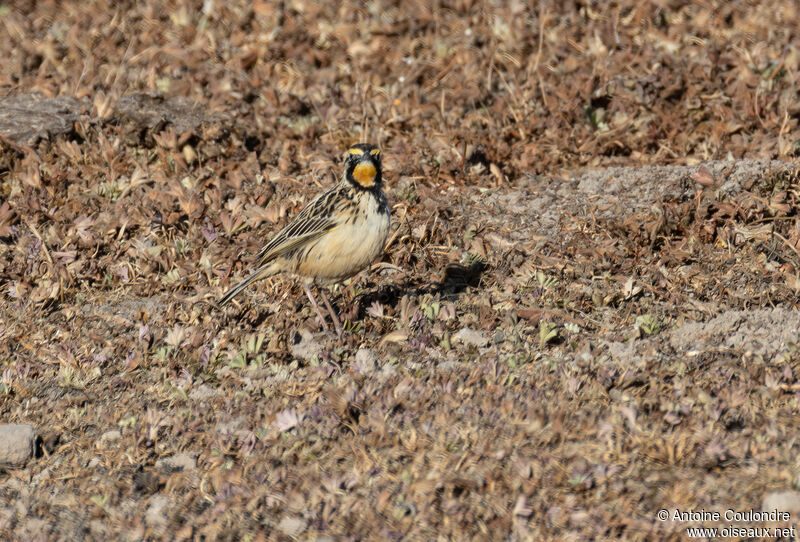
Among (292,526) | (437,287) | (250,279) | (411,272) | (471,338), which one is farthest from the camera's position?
(411,272)

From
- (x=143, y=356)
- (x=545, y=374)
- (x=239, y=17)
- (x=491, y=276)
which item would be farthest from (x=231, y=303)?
(x=239, y=17)

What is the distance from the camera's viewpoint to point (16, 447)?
19.9 ft

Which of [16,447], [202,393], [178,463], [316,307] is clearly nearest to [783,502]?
[178,463]

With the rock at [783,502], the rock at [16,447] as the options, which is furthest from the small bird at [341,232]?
the rock at [783,502]

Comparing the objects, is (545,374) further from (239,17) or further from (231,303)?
(239,17)

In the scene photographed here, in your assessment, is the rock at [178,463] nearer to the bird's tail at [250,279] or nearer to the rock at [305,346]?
the rock at [305,346]

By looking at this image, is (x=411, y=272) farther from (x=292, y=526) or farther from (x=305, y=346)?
(x=292, y=526)

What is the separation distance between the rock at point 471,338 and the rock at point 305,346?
3.43ft

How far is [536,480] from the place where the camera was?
5164 mm

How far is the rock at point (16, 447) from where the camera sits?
19.9ft

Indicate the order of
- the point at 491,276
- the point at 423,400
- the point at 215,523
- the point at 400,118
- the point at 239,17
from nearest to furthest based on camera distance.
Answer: the point at 215,523, the point at 423,400, the point at 491,276, the point at 400,118, the point at 239,17

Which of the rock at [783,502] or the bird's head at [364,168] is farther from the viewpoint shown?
the bird's head at [364,168]

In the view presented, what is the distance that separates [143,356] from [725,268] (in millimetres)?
4684

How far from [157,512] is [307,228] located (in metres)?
2.63
